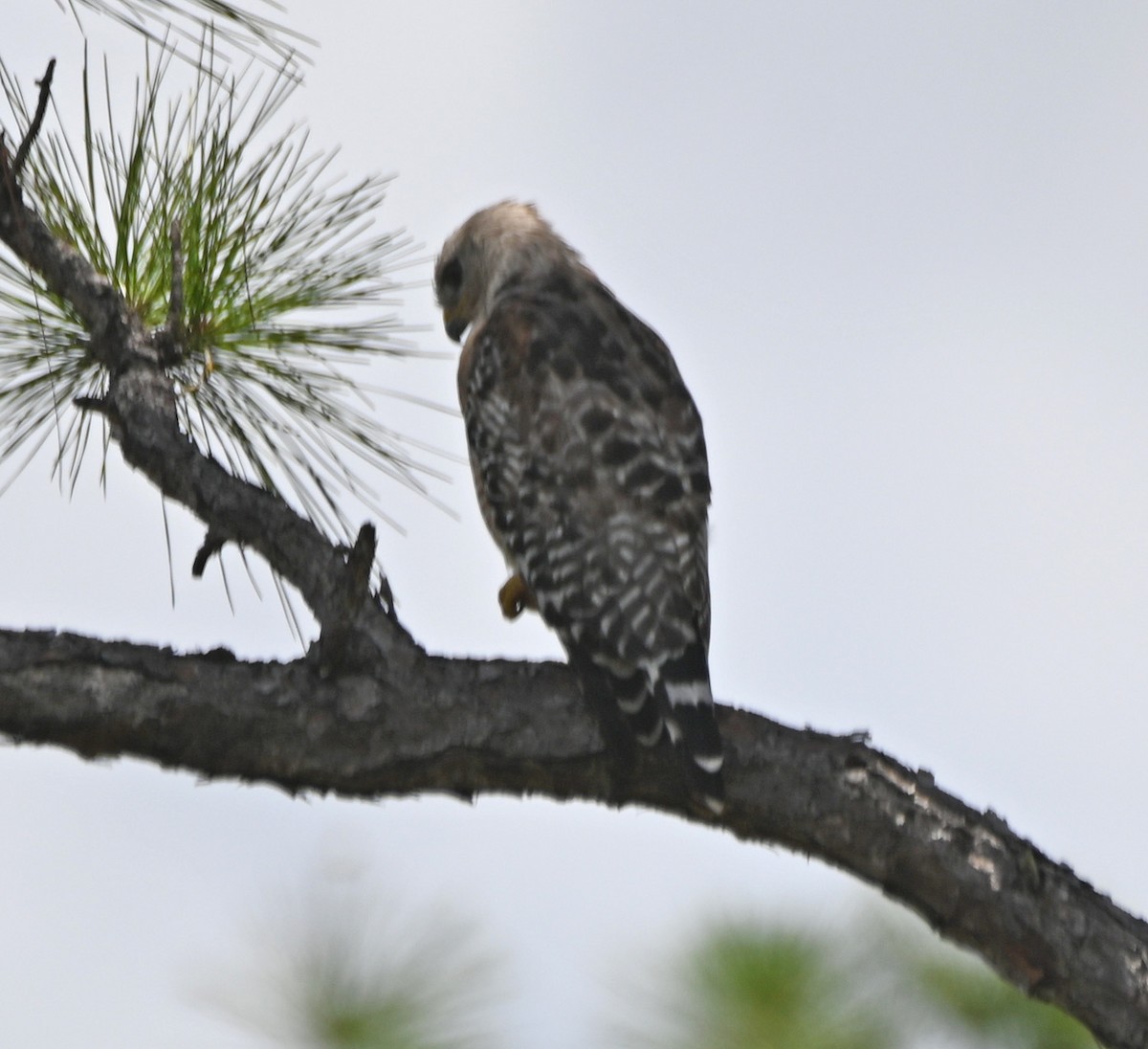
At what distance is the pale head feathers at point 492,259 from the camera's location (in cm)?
512

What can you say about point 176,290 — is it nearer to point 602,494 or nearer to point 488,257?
point 602,494

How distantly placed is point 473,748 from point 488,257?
2.77 m

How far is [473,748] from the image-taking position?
2.94 meters

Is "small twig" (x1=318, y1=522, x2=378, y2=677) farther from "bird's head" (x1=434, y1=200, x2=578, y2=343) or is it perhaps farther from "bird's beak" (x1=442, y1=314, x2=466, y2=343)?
"bird's beak" (x1=442, y1=314, x2=466, y2=343)

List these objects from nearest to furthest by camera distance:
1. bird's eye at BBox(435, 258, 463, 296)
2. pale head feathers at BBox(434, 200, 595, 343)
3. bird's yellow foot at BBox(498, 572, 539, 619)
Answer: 1. bird's yellow foot at BBox(498, 572, 539, 619)
2. pale head feathers at BBox(434, 200, 595, 343)
3. bird's eye at BBox(435, 258, 463, 296)

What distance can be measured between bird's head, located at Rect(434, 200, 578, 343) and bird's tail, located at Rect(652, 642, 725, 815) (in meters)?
1.87

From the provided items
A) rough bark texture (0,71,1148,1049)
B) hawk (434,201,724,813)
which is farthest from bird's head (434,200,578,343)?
rough bark texture (0,71,1148,1049)

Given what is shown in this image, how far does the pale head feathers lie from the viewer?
5.12 metres

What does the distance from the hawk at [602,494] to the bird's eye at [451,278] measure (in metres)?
0.66

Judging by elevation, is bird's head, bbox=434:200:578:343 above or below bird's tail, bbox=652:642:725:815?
above

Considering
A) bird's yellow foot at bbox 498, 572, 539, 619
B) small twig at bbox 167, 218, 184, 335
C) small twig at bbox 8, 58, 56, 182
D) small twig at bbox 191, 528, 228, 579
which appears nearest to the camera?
small twig at bbox 8, 58, 56, 182

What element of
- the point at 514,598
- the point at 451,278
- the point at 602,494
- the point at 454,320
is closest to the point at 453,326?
the point at 454,320

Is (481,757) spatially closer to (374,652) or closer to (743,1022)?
(374,652)

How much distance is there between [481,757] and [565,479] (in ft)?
3.86
